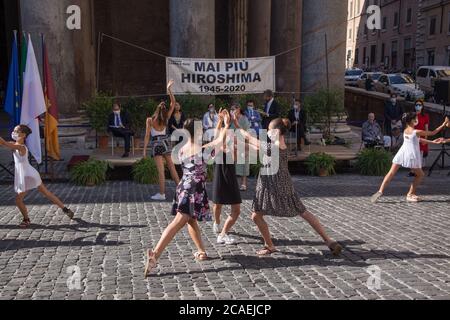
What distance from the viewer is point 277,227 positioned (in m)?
8.09

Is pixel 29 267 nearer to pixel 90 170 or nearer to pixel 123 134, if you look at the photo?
pixel 90 170

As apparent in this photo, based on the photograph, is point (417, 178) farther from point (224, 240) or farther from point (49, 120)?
point (49, 120)

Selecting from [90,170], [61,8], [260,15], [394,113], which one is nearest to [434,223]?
[90,170]

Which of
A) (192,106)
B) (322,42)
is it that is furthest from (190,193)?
(322,42)

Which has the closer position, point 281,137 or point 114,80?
point 281,137

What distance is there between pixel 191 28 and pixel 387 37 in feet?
161

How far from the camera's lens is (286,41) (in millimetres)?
20016

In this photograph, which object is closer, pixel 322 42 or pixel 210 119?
pixel 210 119

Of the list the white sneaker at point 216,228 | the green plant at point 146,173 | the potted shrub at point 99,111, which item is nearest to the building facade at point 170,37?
the potted shrub at point 99,111

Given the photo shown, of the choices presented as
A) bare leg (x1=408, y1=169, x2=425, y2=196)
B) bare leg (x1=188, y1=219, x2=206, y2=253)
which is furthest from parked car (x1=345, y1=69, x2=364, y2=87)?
bare leg (x1=188, y1=219, x2=206, y2=253)

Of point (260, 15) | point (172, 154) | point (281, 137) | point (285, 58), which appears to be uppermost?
point (260, 15)

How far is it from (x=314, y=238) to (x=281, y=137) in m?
1.72

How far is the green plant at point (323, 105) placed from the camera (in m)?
15.2

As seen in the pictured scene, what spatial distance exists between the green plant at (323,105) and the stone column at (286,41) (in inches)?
179
